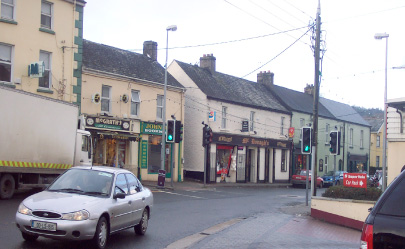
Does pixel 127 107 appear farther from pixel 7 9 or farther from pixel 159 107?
pixel 7 9

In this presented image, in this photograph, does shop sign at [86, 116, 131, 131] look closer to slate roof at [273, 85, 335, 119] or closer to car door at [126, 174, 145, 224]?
car door at [126, 174, 145, 224]

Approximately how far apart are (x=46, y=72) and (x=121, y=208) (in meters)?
15.8

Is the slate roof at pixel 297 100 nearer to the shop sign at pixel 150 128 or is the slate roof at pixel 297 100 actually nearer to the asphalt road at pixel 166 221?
the shop sign at pixel 150 128

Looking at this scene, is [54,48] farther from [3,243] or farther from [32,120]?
[3,243]

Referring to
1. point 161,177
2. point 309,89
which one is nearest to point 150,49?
point 161,177

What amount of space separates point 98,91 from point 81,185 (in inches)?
720

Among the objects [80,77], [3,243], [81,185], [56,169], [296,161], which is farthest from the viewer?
[296,161]

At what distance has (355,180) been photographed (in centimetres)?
1591

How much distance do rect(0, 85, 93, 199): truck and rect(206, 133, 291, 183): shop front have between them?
17765 mm

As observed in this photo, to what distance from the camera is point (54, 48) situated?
23.6 m

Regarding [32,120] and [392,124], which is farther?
[392,124]

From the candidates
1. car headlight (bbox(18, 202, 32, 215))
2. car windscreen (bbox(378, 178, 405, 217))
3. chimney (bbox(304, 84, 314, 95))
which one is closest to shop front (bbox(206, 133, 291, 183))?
chimney (bbox(304, 84, 314, 95))

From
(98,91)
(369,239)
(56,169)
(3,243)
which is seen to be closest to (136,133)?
(98,91)

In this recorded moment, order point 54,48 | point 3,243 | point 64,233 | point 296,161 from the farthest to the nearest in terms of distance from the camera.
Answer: point 296,161 < point 54,48 < point 3,243 < point 64,233
